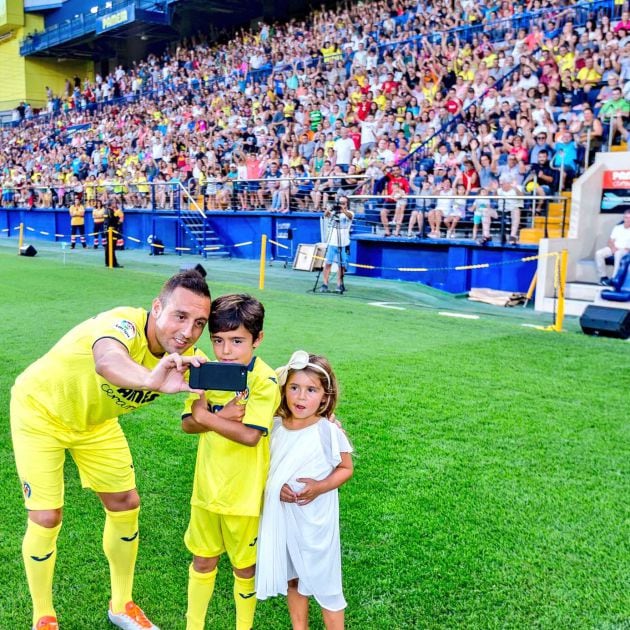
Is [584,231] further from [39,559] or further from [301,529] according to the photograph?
[39,559]

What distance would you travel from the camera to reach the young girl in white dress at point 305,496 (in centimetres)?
273

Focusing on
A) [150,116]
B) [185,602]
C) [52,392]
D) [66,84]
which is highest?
[66,84]

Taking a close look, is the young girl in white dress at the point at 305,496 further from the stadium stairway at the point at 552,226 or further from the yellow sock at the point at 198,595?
the stadium stairway at the point at 552,226

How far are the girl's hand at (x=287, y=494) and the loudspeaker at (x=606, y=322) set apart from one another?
795 cm

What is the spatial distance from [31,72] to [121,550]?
1936 inches

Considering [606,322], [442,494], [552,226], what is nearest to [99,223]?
[552,226]

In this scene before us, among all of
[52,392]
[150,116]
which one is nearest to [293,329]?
[52,392]

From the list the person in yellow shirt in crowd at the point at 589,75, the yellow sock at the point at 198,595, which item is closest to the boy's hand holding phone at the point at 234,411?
the yellow sock at the point at 198,595

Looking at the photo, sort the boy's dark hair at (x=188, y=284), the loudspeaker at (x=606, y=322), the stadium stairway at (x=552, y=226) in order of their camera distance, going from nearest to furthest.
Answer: the boy's dark hair at (x=188, y=284), the loudspeaker at (x=606, y=322), the stadium stairway at (x=552, y=226)

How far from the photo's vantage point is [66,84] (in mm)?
44438

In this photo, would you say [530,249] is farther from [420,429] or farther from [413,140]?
[420,429]

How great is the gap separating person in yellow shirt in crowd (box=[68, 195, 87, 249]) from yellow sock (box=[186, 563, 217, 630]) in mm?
24639

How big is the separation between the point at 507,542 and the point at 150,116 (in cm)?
3098

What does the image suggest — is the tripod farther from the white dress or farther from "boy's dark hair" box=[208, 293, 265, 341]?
"boy's dark hair" box=[208, 293, 265, 341]
